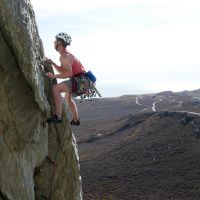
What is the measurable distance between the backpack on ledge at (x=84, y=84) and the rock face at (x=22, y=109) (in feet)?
3.54

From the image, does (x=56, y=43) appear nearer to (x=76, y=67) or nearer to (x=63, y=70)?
(x=63, y=70)

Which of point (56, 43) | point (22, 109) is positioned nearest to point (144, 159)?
point (56, 43)

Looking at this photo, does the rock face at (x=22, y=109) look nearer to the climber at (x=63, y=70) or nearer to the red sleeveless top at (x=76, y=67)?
the climber at (x=63, y=70)

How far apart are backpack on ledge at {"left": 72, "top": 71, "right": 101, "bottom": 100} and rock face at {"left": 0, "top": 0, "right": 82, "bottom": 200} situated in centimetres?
108

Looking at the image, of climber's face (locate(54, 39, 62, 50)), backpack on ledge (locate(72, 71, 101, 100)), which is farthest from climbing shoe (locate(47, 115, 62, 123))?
climber's face (locate(54, 39, 62, 50))

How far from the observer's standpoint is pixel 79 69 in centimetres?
1750

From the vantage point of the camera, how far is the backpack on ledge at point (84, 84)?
17.4 metres

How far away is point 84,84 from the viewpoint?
1762 cm

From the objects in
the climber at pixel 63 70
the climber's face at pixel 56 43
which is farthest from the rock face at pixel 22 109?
the climber's face at pixel 56 43

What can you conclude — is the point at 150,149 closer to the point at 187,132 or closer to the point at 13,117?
the point at 187,132

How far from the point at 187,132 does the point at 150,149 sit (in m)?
7.15

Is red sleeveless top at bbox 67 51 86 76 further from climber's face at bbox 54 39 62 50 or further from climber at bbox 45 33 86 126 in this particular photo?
climber's face at bbox 54 39 62 50

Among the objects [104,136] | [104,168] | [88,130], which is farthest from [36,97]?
[88,130]

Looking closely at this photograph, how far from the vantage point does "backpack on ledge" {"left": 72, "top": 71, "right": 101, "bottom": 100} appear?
1742 centimetres
